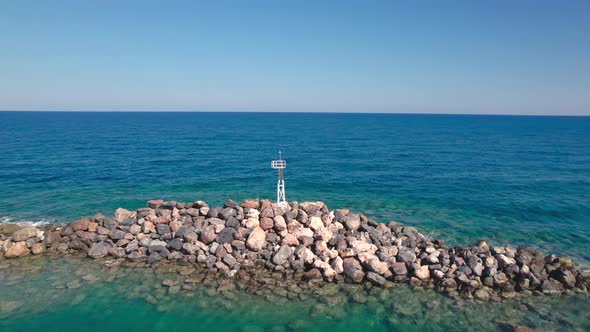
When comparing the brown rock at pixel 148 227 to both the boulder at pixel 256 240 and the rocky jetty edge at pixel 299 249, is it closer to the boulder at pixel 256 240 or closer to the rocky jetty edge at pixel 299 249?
the rocky jetty edge at pixel 299 249

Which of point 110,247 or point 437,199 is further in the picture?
point 437,199

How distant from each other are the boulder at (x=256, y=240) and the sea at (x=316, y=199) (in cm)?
435

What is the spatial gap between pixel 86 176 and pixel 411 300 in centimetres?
4629

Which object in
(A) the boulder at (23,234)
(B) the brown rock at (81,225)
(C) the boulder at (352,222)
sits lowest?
(A) the boulder at (23,234)

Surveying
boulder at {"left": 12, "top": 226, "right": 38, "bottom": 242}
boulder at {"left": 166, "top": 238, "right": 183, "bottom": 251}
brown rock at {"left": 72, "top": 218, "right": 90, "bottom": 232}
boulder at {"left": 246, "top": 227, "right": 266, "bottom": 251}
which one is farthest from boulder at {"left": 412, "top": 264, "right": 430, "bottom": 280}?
boulder at {"left": 12, "top": 226, "right": 38, "bottom": 242}

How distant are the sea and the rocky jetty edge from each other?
1.46 m

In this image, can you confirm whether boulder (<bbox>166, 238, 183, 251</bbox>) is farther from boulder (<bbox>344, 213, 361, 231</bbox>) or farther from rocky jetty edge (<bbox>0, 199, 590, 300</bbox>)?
boulder (<bbox>344, 213, 361, 231</bbox>)

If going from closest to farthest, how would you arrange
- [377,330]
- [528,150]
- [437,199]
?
[377,330], [437,199], [528,150]

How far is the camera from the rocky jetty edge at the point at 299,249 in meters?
19.9

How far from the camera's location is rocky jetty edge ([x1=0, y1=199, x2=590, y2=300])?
19.9 m

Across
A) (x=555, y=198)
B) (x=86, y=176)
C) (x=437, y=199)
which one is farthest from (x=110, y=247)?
(x=555, y=198)

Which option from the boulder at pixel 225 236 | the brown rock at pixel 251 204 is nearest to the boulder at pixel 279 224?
the brown rock at pixel 251 204

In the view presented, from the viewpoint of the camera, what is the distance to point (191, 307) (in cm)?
1725

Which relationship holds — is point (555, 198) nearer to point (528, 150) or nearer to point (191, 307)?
point (191, 307)
